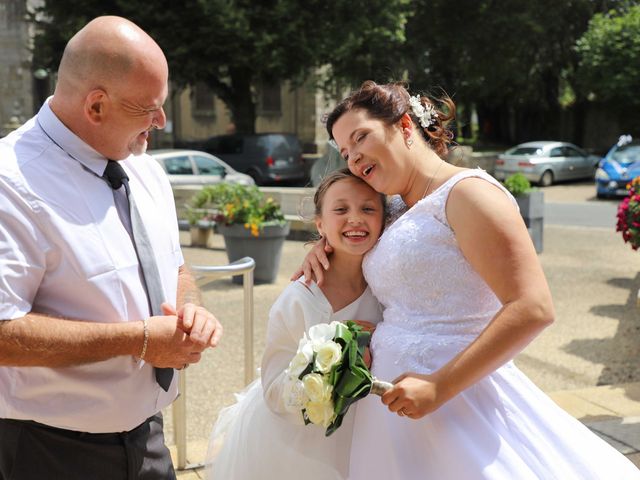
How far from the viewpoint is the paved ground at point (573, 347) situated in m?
4.86

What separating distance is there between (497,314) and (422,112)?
0.77 m

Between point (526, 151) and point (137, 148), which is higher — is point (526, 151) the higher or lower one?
the lower one

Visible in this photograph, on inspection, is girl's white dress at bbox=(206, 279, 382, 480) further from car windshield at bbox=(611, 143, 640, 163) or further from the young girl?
car windshield at bbox=(611, 143, 640, 163)

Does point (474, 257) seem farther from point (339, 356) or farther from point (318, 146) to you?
point (318, 146)

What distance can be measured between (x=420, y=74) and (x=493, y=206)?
30.4 metres

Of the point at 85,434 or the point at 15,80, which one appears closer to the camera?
the point at 85,434

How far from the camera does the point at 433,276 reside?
2.24 meters

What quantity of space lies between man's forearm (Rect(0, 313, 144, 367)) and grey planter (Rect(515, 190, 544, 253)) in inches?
389

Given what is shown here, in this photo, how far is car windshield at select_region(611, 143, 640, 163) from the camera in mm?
20344

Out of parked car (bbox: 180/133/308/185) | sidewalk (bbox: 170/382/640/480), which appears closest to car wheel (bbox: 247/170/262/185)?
parked car (bbox: 180/133/308/185)

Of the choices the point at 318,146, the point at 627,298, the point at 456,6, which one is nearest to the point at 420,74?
the point at 456,6

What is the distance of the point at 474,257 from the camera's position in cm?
209

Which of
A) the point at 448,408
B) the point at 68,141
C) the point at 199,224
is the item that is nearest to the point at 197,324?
the point at 68,141

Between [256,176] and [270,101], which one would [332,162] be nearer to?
[256,176]
